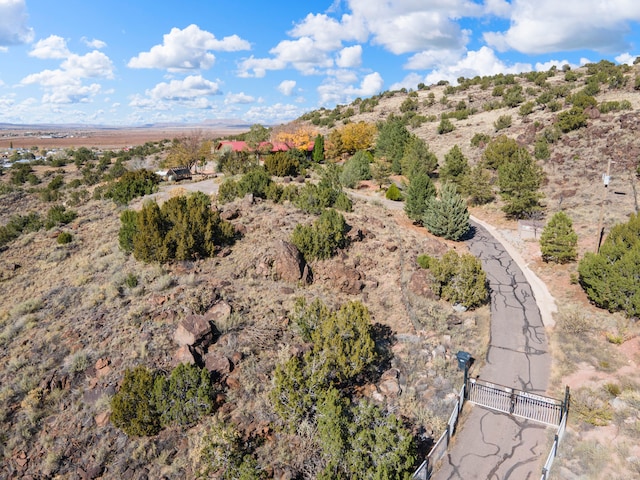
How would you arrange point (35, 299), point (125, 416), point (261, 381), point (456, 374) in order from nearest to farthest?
1. point (125, 416)
2. point (261, 381)
3. point (456, 374)
4. point (35, 299)

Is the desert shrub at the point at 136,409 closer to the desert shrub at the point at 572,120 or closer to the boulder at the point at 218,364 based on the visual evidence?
the boulder at the point at 218,364

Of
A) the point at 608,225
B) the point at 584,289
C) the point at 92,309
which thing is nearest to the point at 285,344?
the point at 92,309

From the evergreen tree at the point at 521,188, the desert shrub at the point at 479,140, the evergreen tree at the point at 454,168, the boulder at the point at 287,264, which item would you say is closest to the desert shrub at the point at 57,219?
the boulder at the point at 287,264

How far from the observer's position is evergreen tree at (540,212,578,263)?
18406 mm

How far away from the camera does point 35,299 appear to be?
15.7m

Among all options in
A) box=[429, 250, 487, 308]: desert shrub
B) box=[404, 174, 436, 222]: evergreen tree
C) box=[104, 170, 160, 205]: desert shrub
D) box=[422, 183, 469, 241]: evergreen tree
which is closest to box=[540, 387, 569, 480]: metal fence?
box=[429, 250, 487, 308]: desert shrub

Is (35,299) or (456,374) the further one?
(35,299)

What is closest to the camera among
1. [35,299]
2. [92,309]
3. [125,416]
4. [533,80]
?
[125,416]

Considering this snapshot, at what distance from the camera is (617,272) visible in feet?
46.2

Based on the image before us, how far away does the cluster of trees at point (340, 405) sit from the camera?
7.79m

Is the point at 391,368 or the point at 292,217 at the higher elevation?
the point at 292,217

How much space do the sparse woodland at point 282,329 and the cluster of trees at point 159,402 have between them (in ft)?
0.13

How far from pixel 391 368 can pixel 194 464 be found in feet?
19.8

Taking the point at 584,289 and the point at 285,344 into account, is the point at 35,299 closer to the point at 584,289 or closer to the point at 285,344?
the point at 285,344
